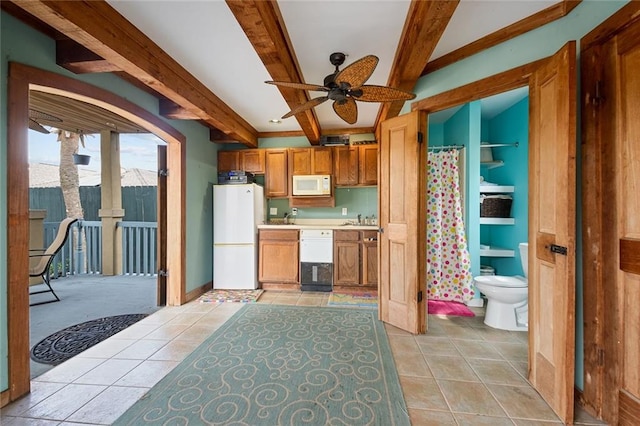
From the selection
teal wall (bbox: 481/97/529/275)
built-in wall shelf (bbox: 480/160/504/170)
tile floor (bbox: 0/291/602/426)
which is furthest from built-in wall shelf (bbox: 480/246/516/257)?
built-in wall shelf (bbox: 480/160/504/170)

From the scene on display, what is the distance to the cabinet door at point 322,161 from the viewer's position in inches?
155

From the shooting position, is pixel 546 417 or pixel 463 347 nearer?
pixel 546 417

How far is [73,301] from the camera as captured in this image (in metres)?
3.24

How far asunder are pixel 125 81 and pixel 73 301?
2882 millimetres

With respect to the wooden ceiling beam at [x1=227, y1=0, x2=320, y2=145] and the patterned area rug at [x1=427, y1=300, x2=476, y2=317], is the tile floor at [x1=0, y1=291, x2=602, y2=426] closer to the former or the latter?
the patterned area rug at [x1=427, y1=300, x2=476, y2=317]

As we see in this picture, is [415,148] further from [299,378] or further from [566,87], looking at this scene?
[299,378]

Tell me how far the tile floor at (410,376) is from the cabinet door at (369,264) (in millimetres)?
1014

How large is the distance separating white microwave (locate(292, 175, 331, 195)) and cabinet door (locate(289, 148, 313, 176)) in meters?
0.10

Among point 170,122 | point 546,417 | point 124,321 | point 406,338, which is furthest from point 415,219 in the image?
point 124,321

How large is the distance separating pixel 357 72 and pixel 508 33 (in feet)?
3.75

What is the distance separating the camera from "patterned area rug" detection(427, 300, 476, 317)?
9.20 ft

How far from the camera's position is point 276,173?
160 inches

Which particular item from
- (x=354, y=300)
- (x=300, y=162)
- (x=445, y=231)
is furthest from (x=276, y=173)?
(x=445, y=231)

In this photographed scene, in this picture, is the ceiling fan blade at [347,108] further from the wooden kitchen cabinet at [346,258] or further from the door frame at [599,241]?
the wooden kitchen cabinet at [346,258]
